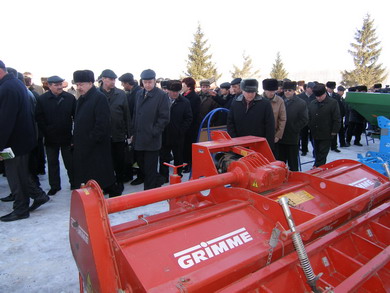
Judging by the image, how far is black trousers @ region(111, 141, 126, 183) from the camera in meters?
5.56

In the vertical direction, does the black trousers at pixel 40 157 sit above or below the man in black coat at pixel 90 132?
below

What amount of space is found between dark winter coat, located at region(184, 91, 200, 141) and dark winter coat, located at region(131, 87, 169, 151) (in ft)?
6.68

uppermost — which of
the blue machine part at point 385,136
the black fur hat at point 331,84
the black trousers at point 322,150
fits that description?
the black fur hat at point 331,84

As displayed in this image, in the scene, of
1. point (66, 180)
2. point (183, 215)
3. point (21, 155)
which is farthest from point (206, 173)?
point (66, 180)

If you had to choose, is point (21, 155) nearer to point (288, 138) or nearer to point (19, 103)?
point (19, 103)

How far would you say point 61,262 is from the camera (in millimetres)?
3178

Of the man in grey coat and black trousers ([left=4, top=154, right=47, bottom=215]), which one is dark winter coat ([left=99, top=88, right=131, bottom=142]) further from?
black trousers ([left=4, top=154, right=47, bottom=215])

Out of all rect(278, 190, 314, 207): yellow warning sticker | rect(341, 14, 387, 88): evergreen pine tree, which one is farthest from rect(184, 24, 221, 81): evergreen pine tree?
rect(278, 190, 314, 207): yellow warning sticker

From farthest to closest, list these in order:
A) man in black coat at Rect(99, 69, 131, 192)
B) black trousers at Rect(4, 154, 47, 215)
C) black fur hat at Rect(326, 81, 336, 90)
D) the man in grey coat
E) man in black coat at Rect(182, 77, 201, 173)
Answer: black fur hat at Rect(326, 81, 336, 90), man in black coat at Rect(182, 77, 201, 173), man in black coat at Rect(99, 69, 131, 192), the man in grey coat, black trousers at Rect(4, 154, 47, 215)

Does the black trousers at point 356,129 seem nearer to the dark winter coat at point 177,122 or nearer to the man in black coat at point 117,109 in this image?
the dark winter coat at point 177,122

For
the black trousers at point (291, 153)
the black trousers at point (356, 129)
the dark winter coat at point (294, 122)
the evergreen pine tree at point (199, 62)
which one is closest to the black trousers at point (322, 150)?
the black trousers at point (291, 153)

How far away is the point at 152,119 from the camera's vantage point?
15.7 feet

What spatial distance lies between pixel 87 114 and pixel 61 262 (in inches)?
79.7

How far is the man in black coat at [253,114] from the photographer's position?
4449 millimetres
